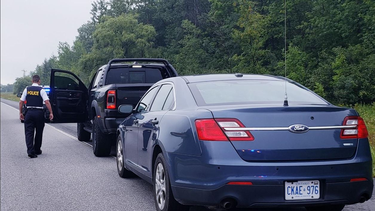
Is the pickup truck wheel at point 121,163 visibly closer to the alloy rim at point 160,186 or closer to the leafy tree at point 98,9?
the alloy rim at point 160,186

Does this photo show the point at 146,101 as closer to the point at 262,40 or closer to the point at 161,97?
the point at 161,97

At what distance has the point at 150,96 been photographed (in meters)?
7.26

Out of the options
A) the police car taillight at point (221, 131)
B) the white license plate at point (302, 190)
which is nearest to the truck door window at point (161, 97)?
the police car taillight at point (221, 131)

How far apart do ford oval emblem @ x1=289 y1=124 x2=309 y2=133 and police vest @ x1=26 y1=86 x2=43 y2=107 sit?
329 inches

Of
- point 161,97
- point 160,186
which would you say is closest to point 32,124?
point 161,97

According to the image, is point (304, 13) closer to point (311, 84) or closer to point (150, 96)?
point (311, 84)

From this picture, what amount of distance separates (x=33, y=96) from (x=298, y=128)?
8.44m

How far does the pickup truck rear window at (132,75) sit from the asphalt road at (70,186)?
6.17 ft

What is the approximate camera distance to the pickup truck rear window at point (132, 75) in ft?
39.4

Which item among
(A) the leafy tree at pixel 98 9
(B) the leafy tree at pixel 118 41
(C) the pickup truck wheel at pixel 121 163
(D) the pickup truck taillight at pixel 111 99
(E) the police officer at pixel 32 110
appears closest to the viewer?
(C) the pickup truck wheel at pixel 121 163

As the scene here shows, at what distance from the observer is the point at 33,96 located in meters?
11.8

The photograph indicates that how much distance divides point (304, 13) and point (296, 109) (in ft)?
151

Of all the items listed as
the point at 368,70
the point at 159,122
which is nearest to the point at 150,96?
the point at 159,122

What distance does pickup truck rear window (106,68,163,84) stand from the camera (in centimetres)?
1201
